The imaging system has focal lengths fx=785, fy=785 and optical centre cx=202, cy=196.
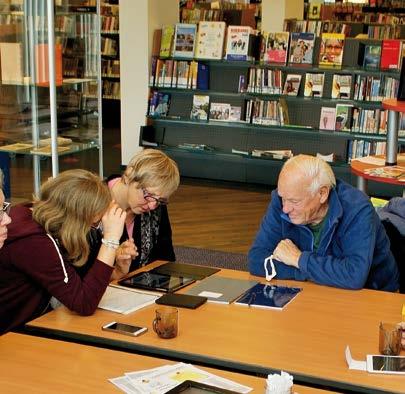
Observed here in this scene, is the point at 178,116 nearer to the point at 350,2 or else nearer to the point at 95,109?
the point at 95,109

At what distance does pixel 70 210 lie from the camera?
2.82m

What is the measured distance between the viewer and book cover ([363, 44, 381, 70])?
788cm

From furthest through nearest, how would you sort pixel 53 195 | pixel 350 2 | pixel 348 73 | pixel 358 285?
pixel 350 2 → pixel 348 73 → pixel 358 285 → pixel 53 195

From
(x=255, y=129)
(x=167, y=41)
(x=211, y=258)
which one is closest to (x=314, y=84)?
(x=255, y=129)

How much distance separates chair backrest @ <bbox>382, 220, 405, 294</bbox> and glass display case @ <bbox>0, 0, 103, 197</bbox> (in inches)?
138

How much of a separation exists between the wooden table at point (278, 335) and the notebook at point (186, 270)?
41cm

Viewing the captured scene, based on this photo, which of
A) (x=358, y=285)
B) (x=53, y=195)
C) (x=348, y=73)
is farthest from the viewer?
(x=348, y=73)

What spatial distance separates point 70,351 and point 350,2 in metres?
13.5

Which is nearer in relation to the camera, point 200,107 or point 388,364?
point 388,364

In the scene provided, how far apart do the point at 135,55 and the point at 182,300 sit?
6.09 metres

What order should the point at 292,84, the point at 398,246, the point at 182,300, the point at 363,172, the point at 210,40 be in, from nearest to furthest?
the point at 182,300 < the point at 398,246 < the point at 363,172 < the point at 292,84 < the point at 210,40

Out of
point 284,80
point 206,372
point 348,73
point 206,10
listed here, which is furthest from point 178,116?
point 206,372

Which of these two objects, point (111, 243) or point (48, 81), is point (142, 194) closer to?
point (111, 243)

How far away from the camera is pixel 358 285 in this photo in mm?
3111
